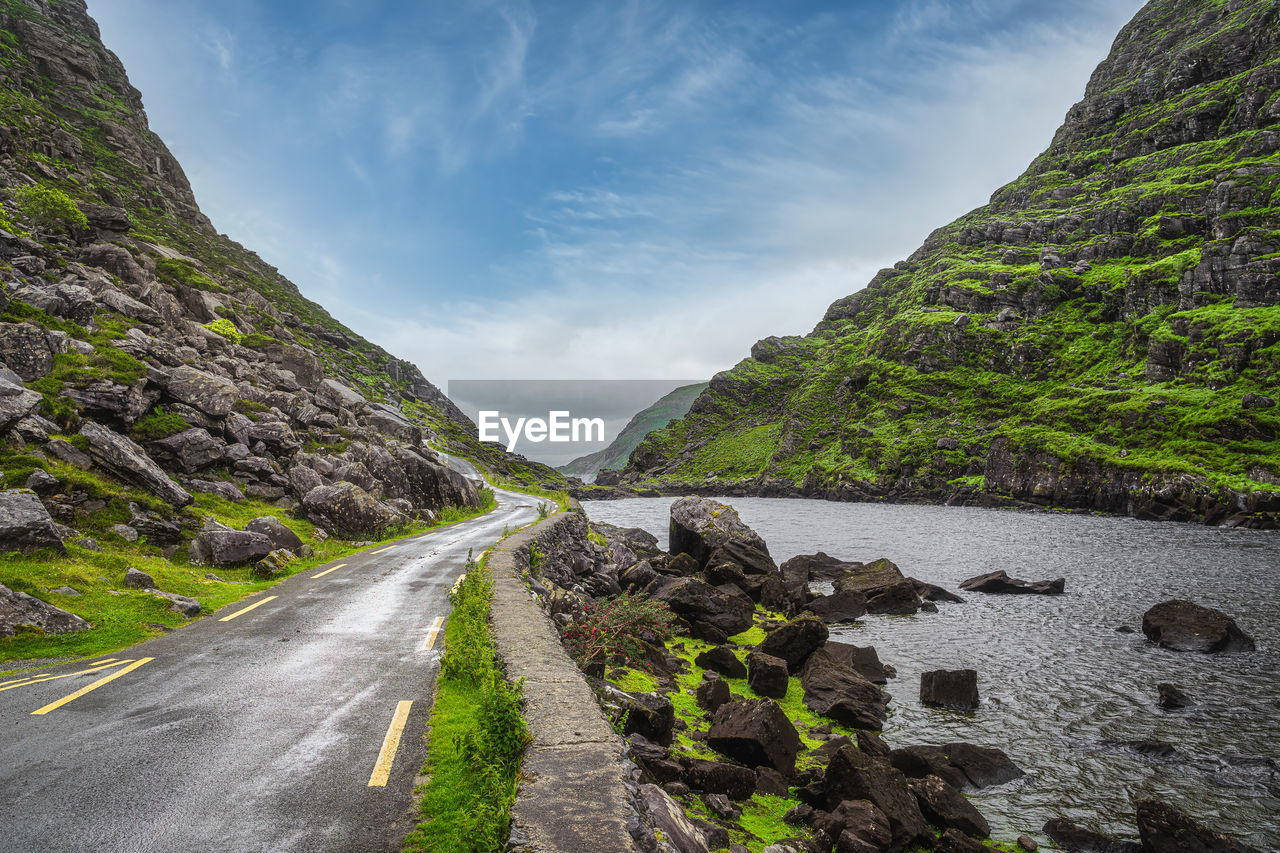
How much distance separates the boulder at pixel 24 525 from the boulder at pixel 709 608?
779 inches

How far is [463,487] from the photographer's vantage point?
5281 centimetres

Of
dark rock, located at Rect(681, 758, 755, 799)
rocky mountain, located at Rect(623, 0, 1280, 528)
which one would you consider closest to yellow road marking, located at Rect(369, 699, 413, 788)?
dark rock, located at Rect(681, 758, 755, 799)

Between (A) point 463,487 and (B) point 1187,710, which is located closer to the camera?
(B) point 1187,710

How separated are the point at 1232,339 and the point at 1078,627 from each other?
9711 cm

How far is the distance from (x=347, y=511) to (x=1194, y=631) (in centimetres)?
3882

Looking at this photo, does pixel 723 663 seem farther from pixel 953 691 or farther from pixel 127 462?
A: pixel 127 462

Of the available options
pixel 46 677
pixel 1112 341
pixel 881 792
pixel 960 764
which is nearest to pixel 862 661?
pixel 960 764

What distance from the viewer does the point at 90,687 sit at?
10.2 m

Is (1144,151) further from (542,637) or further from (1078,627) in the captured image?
(542,637)

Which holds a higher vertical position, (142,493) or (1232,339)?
(1232,339)

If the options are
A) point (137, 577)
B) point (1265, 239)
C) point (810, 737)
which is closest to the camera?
point (810, 737)

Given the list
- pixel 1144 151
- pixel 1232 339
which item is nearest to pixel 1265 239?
pixel 1232 339

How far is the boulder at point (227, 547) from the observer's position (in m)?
20.8

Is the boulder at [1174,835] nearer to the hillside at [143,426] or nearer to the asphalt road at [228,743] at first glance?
the asphalt road at [228,743]
